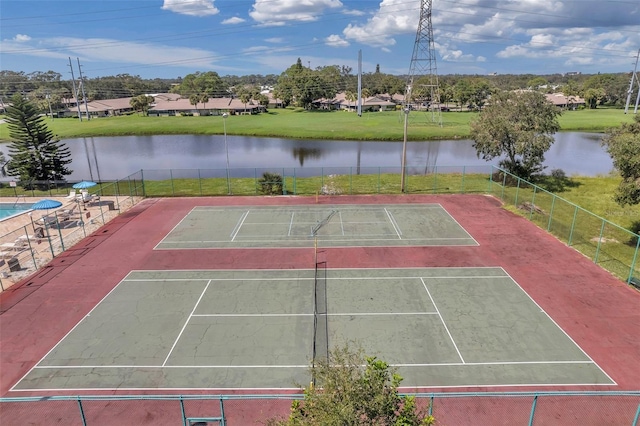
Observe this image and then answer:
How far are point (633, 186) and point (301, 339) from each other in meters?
19.1

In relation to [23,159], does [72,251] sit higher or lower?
lower

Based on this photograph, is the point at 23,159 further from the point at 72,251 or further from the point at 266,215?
the point at 266,215

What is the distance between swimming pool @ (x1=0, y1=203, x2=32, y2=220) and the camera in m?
29.9

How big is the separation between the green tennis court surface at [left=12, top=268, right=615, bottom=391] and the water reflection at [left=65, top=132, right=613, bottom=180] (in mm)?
26226

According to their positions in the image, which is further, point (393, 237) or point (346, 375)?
point (393, 237)

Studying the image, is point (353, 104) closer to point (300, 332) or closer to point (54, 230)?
point (54, 230)

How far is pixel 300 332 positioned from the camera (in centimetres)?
1457

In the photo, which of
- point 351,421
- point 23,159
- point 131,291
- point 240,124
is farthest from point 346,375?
point 240,124

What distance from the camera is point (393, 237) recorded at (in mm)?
23625

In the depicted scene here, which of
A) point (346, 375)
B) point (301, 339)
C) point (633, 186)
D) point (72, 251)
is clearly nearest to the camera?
point (346, 375)

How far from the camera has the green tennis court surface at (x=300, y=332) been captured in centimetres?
1244

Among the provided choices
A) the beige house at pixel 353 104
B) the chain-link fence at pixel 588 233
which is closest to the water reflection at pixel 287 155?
the chain-link fence at pixel 588 233

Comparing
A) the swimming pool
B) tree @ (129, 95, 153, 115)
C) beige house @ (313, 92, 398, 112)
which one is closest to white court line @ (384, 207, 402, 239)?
the swimming pool

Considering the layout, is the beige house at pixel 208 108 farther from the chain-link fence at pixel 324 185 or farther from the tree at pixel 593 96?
the tree at pixel 593 96
